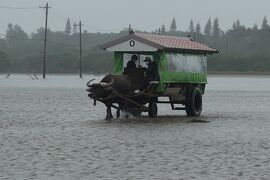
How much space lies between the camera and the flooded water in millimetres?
11828

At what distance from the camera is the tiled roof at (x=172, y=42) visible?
23.8 meters

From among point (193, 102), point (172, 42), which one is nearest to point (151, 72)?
point (172, 42)

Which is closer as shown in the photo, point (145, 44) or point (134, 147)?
point (134, 147)

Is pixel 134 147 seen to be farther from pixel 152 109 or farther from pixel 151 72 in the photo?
pixel 152 109

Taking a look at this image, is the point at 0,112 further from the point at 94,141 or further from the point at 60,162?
the point at 60,162

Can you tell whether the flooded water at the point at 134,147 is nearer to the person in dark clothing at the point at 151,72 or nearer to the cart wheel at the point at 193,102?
the cart wheel at the point at 193,102

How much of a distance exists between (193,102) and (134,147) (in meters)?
10.1

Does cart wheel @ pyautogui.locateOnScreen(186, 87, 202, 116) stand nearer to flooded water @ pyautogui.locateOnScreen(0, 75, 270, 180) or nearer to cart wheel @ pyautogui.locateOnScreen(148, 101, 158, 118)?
flooded water @ pyautogui.locateOnScreen(0, 75, 270, 180)

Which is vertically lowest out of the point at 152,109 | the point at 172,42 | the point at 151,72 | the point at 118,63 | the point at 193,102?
the point at 152,109

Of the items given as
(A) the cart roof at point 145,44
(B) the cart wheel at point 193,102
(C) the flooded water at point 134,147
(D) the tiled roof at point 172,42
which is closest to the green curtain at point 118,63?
(A) the cart roof at point 145,44

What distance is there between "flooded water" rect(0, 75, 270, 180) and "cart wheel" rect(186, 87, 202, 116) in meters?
0.47

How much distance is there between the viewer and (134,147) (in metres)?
15.3

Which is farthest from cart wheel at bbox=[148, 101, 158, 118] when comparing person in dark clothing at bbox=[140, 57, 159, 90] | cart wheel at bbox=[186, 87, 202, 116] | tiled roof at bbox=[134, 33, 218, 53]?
tiled roof at bbox=[134, 33, 218, 53]

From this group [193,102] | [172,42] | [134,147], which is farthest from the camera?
[193,102]
